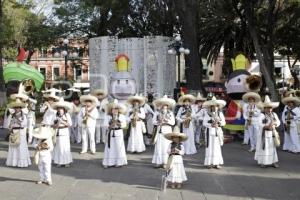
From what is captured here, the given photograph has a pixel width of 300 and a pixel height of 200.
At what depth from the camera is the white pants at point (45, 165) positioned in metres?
10.9

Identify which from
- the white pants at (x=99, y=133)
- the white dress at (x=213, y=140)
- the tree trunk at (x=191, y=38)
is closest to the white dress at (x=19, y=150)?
the white dress at (x=213, y=140)

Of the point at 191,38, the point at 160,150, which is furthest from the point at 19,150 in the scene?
the point at 191,38

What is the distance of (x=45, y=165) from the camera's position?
10984 millimetres

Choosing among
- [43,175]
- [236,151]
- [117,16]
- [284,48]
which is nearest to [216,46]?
[284,48]

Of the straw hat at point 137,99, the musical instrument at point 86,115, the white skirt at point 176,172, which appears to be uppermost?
the straw hat at point 137,99

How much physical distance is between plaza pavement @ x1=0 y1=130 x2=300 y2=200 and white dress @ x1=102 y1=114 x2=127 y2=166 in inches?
9.8

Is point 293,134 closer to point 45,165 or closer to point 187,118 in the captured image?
point 187,118

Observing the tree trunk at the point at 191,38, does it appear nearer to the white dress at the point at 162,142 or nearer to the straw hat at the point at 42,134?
the white dress at the point at 162,142

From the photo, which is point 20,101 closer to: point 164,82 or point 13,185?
point 13,185

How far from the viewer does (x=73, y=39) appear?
35250mm

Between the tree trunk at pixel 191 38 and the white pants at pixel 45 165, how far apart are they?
12.2 meters

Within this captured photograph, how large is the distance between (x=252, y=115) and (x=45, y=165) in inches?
288

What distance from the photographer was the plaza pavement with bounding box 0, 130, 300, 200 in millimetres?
10200

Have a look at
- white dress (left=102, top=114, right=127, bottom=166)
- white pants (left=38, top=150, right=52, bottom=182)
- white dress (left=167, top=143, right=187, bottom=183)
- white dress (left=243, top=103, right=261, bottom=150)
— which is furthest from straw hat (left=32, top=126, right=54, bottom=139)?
white dress (left=243, top=103, right=261, bottom=150)
